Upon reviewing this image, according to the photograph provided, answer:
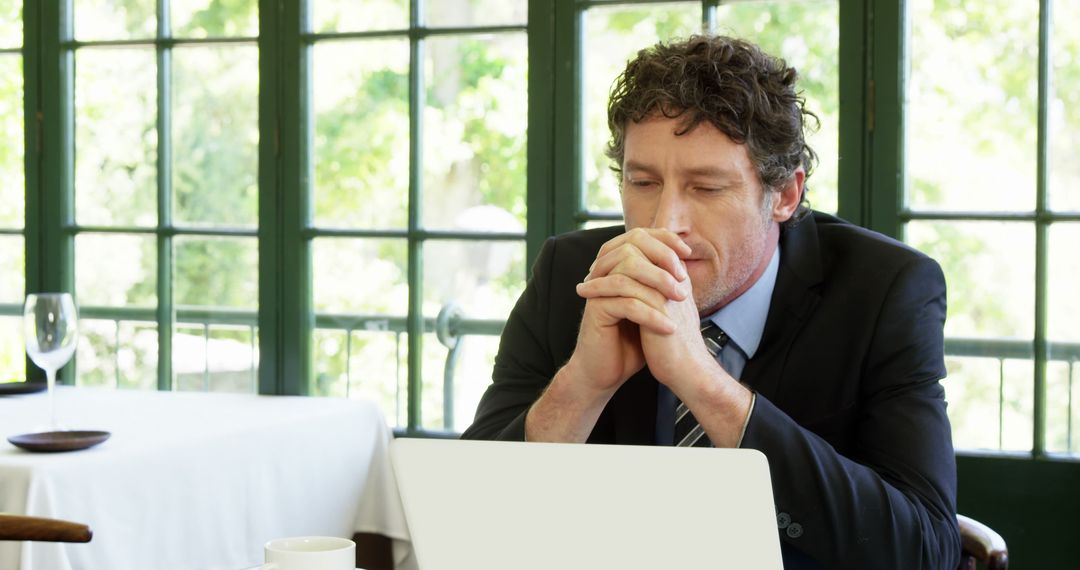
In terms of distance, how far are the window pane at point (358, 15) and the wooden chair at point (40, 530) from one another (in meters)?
1.94

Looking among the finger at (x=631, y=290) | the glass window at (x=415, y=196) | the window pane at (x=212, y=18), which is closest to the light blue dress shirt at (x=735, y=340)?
the finger at (x=631, y=290)

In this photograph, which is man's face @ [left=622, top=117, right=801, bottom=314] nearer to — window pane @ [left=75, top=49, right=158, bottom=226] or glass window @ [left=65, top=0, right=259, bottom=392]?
glass window @ [left=65, top=0, right=259, bottom=392]

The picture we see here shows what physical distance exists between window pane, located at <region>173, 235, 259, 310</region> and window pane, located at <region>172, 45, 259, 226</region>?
74 mm

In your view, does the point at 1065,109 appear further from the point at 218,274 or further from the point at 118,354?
the point at 118,354

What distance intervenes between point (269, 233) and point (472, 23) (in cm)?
78

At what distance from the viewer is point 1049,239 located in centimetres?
250

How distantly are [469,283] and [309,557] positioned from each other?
2.12 metres

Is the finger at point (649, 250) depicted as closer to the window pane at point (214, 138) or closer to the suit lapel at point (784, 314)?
the suit lapel at point (784, 314)

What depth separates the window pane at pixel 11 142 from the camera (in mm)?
3375

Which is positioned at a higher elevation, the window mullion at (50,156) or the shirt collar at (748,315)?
the window mullion at (50,156)

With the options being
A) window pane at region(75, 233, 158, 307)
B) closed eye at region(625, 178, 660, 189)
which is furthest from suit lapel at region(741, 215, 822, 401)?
window pane at region(75, 233, 158, 307)

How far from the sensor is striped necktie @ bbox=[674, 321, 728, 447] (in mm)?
1515

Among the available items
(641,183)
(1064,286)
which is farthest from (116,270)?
(1064,286)

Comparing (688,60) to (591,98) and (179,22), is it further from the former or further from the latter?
(179,22)
